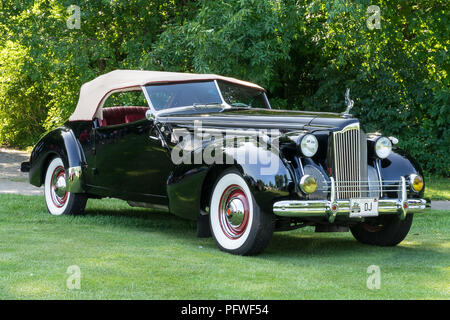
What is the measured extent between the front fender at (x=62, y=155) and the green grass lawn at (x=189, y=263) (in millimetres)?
579

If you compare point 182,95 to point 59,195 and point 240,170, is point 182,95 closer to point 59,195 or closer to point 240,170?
point 240,170

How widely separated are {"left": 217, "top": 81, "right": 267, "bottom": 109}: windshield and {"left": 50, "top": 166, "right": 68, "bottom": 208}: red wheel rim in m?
2.49

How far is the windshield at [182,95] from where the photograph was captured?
761 cm

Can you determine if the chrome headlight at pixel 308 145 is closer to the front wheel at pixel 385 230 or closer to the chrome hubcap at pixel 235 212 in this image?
the chrome hubcap at pixel 235 212

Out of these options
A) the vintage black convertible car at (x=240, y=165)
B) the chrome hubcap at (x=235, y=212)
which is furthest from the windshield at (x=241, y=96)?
the chrome hubcap at (x=235, y=212)

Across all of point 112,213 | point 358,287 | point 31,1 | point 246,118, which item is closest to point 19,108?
point 31,1

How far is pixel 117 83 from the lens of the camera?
8.27 metres

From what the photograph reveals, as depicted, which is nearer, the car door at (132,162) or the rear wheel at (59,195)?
the car door at (132,162)

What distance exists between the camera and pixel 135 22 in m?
15.6

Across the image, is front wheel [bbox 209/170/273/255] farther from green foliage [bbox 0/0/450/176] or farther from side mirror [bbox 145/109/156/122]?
green foliage [bbox 0/0/450/176]

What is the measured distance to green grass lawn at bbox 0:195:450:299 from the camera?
4730 millimetres

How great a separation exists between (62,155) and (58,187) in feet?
1.68

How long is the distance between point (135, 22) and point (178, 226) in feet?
28.0
